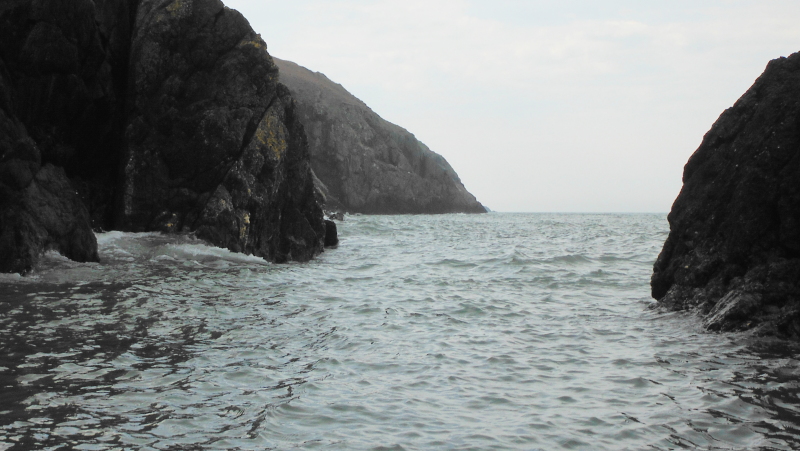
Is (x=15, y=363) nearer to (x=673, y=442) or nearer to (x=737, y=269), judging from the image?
(x=673, y=442)

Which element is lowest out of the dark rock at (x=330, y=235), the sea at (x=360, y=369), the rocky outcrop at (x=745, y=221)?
the sea at (x=360, y=369)

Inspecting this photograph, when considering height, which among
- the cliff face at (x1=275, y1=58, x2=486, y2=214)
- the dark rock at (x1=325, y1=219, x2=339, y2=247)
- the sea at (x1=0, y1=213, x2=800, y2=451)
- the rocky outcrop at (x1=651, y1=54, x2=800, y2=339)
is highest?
the cliff face at (x1=275, y1=58, x2=486, y2=214)

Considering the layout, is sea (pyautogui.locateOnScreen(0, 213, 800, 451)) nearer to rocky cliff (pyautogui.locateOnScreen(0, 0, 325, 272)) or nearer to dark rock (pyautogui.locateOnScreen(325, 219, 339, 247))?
rocky cliff (pyautogui.locateOnScreen(0, 0, 325, 272))

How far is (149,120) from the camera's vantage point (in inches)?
672

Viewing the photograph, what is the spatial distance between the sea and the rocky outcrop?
0.60m

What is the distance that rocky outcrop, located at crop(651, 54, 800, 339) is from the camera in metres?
9.57

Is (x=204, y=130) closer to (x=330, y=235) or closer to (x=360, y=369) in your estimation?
(x=330, y=235)

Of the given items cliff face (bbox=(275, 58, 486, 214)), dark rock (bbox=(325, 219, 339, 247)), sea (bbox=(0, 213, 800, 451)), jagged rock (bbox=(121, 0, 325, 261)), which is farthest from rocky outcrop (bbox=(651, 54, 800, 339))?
cliff face (bbox=(275, 58, 486, 214))

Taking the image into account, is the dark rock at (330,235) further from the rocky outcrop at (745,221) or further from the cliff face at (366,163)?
the cliff face at (366,163)

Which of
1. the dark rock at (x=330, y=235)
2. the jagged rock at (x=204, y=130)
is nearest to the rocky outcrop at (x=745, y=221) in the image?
the jagged rock at (x=204, y=130)

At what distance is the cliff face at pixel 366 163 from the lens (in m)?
87.9

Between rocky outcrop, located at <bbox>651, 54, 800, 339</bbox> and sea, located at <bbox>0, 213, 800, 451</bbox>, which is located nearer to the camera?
sea, located at <bbox>0, 213, 800, 451</bbox>

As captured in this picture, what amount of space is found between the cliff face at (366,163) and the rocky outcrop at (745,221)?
68.6 meters

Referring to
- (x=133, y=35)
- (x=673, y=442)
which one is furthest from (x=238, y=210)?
(x=673, y=442)
